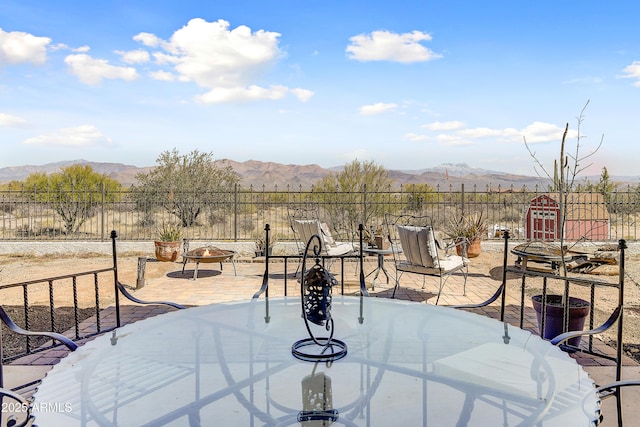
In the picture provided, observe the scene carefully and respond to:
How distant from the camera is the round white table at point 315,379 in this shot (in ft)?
4.40

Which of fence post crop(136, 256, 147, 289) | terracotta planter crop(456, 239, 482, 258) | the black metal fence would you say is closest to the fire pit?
fence post crop(136, 256, 147, 289)

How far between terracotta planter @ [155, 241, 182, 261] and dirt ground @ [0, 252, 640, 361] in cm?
21

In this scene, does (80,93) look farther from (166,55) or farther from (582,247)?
(582,247)

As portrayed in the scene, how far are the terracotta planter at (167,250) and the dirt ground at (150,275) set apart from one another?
21 centimetres

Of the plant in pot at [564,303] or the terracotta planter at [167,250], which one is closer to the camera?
the plant in pot at [564,303]

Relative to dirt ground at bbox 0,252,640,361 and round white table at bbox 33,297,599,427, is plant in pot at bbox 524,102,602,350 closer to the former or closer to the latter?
dirt ground at bbox 0,252,640,361

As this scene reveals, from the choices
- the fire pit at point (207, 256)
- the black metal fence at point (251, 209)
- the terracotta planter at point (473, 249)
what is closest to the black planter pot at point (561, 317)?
the black metal fence at point (251, 209)

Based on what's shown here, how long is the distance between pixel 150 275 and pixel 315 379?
6.72 m

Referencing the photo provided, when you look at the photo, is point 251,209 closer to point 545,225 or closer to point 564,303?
point 545,225

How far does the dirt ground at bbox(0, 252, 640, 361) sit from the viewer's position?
4.97m

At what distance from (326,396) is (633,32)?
1342 cm

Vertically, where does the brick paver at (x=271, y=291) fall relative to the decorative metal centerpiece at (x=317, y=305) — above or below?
below

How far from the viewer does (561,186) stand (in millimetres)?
3664

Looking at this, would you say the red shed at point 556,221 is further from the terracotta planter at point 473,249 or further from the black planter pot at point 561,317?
the black planter pot at point 561,317
